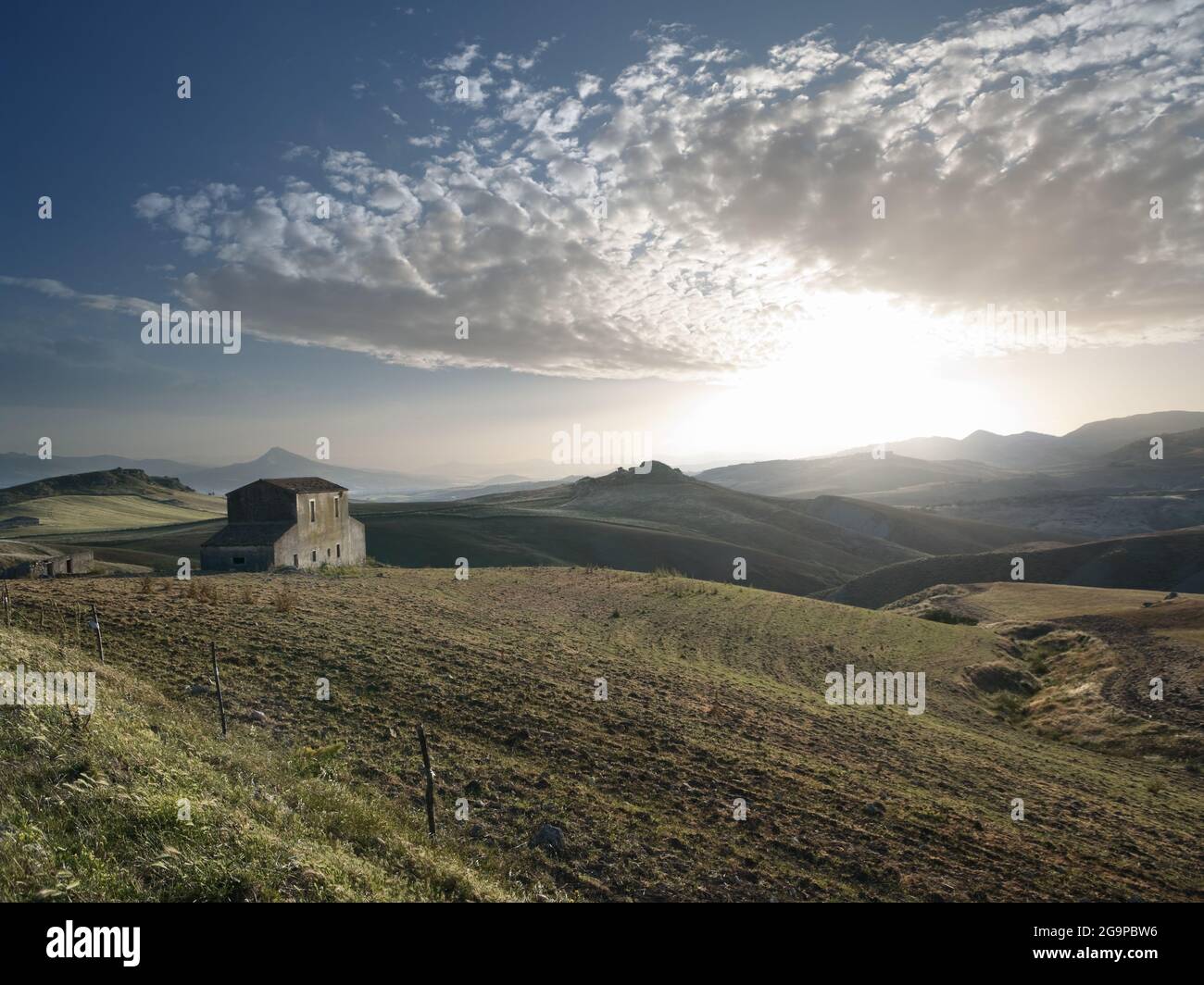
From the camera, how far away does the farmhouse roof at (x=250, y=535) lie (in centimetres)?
4644

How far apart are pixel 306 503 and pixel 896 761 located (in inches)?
1862

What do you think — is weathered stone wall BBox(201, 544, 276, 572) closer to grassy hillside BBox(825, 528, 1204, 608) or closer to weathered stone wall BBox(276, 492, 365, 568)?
weathered stone wall BBox(276, 492, 365, 568)

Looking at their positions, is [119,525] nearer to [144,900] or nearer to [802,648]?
[802,648]

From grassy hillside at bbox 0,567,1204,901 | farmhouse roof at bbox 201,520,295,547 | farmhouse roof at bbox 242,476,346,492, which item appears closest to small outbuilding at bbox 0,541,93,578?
farmhouse roof at bbox 201,520,295,547

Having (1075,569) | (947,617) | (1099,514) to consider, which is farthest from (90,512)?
(1099,514)

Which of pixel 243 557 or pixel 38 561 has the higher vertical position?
pixel 38 561

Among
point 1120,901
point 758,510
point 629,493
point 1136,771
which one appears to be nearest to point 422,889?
point 1120,901

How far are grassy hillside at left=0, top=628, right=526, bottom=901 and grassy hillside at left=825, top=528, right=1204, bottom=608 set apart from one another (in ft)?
224

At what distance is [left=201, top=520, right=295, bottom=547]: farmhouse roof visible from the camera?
46.4 meters

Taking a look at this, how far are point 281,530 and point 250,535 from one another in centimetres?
233

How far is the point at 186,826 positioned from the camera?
724cm

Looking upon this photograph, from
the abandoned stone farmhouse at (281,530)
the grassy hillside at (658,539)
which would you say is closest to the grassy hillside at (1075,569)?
the grassy hillside at (658,539)

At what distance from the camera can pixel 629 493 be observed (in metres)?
161

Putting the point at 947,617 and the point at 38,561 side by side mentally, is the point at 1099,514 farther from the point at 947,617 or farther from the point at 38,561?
the point at 38,561
